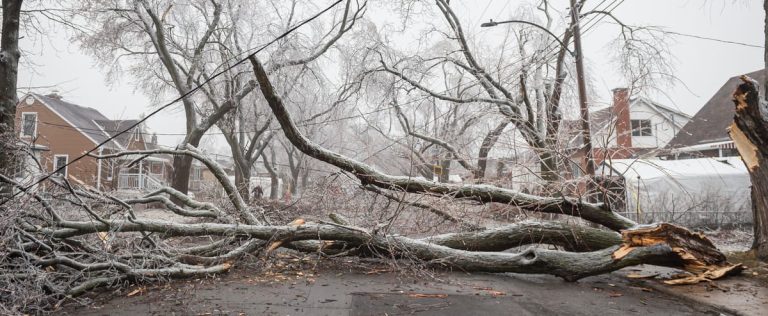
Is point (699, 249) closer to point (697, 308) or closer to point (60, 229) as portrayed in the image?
point (697, 308)

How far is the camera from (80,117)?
97.7 feet

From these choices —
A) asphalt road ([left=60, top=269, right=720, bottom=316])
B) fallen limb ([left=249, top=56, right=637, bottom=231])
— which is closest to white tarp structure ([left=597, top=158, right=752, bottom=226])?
fallen limb ([left=249, top=56, right=637, bottom=231])

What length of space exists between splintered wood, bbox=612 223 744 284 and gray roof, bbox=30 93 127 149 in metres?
26.2

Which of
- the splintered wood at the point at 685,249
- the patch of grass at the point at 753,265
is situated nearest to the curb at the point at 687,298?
the splintered wood at the point at 685,249

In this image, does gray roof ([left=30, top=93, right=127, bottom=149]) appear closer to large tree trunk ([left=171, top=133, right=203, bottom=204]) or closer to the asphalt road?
large tree trunk ([left=171, top=133, right=203, bottom=204])

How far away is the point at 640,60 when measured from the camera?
1224 cm

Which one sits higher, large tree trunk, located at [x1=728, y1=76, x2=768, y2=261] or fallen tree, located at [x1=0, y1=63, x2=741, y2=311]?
large tree trunk, located at [x1=728, y1=76, x2=768, y2=261]

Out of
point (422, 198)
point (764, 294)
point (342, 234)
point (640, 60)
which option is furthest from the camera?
point (640, 60)

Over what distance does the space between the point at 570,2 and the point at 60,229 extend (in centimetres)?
1133

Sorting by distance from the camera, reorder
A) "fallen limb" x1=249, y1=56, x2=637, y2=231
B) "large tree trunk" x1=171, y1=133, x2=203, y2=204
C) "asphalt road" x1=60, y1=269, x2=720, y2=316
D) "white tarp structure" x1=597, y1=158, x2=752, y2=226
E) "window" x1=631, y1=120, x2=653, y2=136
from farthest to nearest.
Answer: "large tree trunk" x1=171, y1=133, x2=203, y2=204, "white tarp structure" x1=597, y1=158, x2=752, y2=226, "window" x1=631, y1=120, x2=653, y2=136, "fallen limb" x1=249, y1=56, x2=637, y2=231, "asphalt road" x1=60, y1=269, x2=720, y2=316

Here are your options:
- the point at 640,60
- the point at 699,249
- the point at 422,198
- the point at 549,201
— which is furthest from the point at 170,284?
the point at 640,60

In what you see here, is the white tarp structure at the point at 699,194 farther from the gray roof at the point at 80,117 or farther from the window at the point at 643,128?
the gray roof at the point at 80,117

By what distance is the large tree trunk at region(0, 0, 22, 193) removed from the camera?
6.17 meters

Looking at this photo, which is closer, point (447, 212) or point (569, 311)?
point (569, 311)
